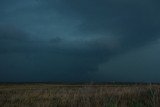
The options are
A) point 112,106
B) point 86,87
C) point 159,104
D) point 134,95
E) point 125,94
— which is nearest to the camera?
point 112,106

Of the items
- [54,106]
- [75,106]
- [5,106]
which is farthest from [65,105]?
[5,106]

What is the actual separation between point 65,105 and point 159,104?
14.8ft

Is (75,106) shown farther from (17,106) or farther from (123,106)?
(17,106)

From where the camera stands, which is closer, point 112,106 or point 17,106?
point 112,106

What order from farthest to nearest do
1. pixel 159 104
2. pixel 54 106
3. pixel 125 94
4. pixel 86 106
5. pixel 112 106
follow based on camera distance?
1. pixel 125 94
2. pixel 54 106
3. pixel 86 106
4. pixel 159 104
5. pixel 112 106

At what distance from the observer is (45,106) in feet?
34.1

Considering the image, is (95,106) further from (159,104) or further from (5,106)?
(5,106)

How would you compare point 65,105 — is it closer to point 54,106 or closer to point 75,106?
point 54,106

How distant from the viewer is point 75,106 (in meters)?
10.5

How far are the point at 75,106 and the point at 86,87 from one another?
291 centimetres

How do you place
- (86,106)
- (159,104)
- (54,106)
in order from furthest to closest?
(54,106), (86,106), (159,104)

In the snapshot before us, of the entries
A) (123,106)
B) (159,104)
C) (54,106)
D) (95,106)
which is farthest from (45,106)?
(159,104)

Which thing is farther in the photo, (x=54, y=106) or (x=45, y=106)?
(x=54, y=106)

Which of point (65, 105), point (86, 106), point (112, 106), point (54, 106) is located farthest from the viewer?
point (65, 105)
